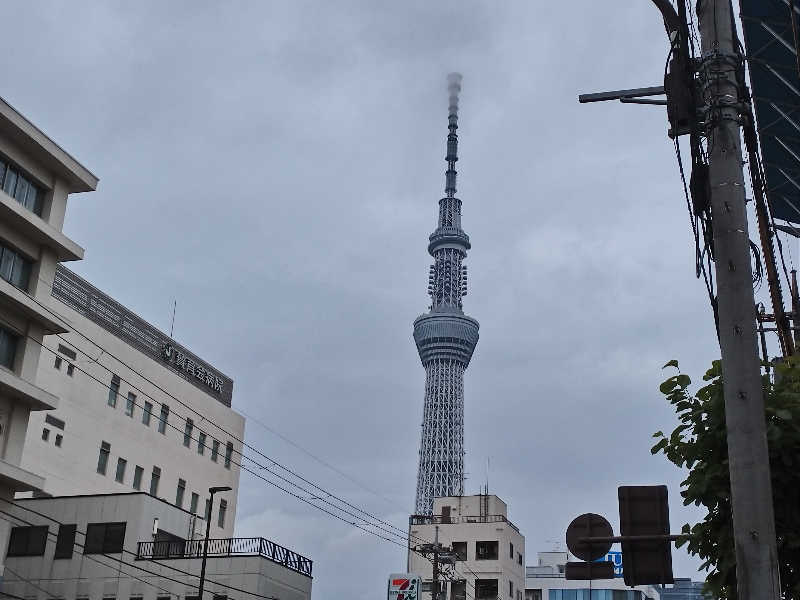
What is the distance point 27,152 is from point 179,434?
38177mm

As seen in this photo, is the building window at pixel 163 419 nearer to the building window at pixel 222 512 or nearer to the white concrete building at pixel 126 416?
the white concrete building at pixel 126 416

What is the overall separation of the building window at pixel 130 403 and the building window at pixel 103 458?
125 inches

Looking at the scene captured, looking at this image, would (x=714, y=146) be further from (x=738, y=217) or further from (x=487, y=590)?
(x=487, y=590)

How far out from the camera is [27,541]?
51281 mm

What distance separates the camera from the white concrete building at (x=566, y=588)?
123688 millimetres

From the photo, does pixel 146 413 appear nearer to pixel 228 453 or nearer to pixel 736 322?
pixel 228 453

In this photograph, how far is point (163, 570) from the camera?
49219mm

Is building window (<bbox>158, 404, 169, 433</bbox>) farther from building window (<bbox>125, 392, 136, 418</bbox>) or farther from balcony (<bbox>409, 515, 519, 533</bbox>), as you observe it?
balcony (<bbox>409, 515, 519, 533</bbox>)

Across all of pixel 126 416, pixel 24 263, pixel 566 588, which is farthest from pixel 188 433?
pixel 566 588

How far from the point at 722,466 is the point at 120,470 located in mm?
64359

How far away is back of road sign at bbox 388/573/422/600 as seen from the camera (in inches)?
3546

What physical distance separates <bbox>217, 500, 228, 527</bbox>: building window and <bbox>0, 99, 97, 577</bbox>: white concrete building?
124 feet

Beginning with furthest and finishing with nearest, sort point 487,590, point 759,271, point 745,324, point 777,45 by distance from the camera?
1. point 487,590
2. point 777,45
3. point 759,271
4. point 745,324

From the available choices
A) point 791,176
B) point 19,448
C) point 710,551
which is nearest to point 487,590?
point 19,448
